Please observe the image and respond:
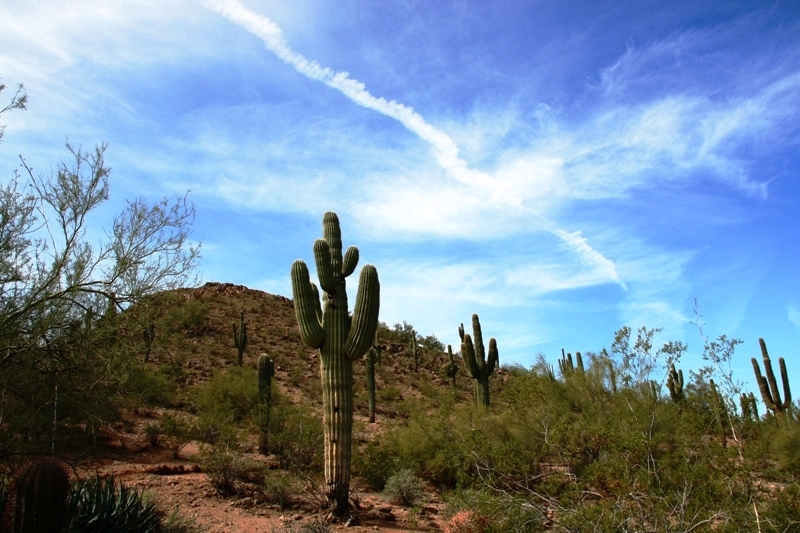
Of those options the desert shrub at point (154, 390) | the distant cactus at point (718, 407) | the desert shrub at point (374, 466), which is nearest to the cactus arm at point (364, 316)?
the desert shrub at point (374, 466)

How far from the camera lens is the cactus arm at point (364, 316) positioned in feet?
33.6

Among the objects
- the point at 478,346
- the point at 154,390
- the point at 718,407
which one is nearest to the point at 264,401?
the point at 154,390

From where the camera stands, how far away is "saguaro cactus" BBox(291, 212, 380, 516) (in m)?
9.75

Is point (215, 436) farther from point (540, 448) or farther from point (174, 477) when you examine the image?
point (540, 448)

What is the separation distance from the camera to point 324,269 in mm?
10453

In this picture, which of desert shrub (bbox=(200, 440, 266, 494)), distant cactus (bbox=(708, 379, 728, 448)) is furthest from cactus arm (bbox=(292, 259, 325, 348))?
distant cactus (bbox=(708, 379, 728, 448))

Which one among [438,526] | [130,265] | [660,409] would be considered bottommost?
[438,526]

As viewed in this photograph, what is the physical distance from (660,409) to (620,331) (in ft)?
10.4

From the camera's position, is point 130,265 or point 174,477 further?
point 174,477

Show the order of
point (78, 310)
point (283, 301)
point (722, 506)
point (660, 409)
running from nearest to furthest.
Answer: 1. point (722, 506)
2. point (78, 310)
3. point (660, 409)
4. point (283, 301)

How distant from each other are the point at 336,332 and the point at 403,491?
3.70 metres

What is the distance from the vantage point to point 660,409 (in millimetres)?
12523

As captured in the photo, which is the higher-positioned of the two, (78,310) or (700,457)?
(78,310)

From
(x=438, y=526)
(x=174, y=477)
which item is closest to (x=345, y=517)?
→ (x=438, y=526)
